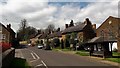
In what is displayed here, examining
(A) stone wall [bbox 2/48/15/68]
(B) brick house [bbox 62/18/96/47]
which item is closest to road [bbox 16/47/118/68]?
(A) stone wall [bbox 2/48/15/68]

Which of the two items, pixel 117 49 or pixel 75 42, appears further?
pixel 75 42

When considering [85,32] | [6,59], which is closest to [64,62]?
[6,59]

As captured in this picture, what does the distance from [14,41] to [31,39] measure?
187 ft

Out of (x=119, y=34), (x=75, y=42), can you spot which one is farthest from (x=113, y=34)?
(x=75, y=42)

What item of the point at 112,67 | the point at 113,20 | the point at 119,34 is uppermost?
the point at 113,20

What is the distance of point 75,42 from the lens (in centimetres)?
6756

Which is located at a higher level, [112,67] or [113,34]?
[113,34]

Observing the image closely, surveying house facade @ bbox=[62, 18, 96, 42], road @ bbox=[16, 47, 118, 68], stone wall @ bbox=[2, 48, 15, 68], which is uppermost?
house facade @ bbox=[62, 18, 96, 42]

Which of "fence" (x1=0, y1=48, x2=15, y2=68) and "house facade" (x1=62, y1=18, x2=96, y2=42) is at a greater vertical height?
"house facade" (x1=62, y1=18, x2=96, y2=42)

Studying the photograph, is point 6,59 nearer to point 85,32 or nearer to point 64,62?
point 64,62

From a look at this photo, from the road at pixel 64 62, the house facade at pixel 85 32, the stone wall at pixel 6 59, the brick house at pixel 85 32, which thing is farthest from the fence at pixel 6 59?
the house facade at pixel 85 32

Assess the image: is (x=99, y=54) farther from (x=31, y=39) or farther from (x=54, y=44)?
(x=31, y=39)

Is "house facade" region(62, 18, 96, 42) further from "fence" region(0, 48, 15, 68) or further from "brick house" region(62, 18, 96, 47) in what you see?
"fence" region(0, 48, 15, 68)

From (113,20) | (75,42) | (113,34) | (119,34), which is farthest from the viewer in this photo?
(75,42)
